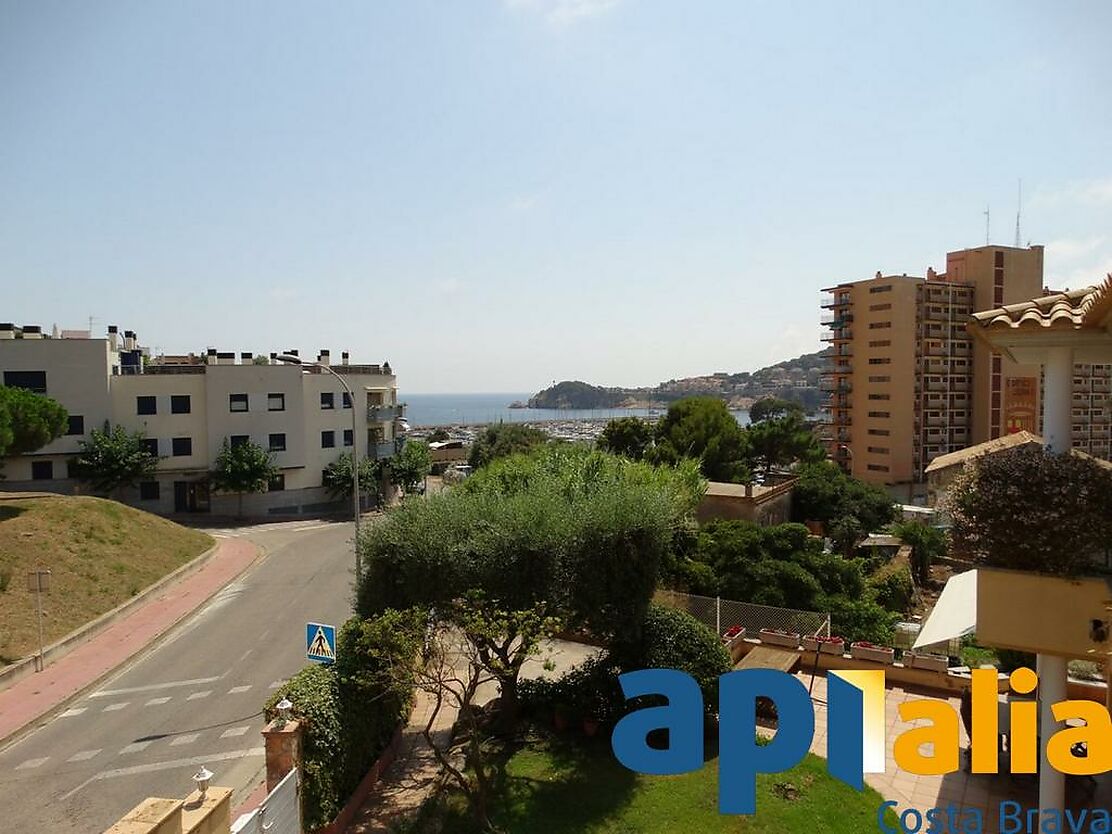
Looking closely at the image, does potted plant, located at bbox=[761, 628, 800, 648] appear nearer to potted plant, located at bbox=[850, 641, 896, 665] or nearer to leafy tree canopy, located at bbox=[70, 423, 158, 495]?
potted plant, located at bbox=[850, 641, 896, 665]

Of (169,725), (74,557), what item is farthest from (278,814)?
(74,557)

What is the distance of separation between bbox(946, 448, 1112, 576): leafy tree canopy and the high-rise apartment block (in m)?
72.1

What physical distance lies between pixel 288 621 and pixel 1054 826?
21.2 metres

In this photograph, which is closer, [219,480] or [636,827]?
[636,827]

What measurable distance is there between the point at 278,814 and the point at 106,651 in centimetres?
1470

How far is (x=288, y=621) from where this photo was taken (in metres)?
23.9

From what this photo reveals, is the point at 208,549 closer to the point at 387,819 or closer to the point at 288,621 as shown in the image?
the point at 288,621

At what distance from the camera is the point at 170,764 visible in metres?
14.3

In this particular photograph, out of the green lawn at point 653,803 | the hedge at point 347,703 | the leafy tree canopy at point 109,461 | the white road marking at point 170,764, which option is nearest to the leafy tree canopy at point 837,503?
the green lawn at point 653,803

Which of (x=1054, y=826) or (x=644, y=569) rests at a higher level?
(x=644, y=569)

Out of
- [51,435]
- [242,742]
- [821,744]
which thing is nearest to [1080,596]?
[821,744]

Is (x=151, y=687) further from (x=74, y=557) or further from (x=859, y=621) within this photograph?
(x=859, y=621)

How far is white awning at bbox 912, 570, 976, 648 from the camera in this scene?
31.3 ft

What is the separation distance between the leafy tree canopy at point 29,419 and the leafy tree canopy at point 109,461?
591cm
